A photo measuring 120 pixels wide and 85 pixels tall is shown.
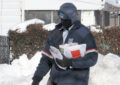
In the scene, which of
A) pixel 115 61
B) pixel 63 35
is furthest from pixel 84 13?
pixel 63 35

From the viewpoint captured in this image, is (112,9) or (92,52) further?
(112,9)

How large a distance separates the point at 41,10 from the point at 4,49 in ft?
30.4

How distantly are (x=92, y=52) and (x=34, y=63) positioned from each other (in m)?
5.86

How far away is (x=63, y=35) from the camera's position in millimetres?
3699

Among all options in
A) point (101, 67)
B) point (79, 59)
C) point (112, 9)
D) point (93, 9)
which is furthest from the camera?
point (112, 9)

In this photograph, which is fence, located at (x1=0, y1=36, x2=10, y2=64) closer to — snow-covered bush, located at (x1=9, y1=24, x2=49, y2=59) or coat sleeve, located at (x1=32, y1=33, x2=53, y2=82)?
snow-covered bush, located at (x1=9, y1=24, x2=49, y2=59)

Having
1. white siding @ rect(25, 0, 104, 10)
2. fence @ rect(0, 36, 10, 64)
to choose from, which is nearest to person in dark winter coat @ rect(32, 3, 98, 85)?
fence @ rect(0, 36, 10, 64)

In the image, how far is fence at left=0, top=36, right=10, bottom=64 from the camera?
35.7ft

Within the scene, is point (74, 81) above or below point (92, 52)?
below

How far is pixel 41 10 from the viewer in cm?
1998

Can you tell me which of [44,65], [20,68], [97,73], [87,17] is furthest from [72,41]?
[87,17]

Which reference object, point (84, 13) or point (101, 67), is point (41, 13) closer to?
point (84, 13)

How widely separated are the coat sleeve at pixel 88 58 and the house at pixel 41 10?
15807mm

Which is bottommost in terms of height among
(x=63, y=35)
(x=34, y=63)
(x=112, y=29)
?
(x=34, y=63)
